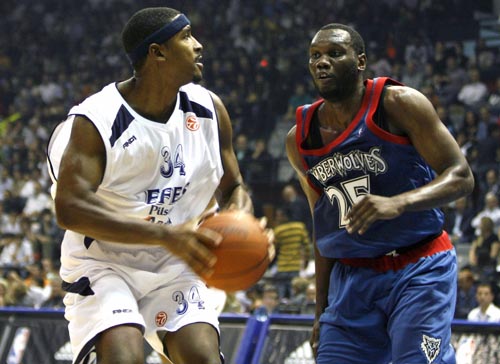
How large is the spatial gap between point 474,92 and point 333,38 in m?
11.3

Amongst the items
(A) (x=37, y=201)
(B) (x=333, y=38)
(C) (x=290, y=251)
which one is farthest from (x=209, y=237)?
(A) (x=37, y=201)

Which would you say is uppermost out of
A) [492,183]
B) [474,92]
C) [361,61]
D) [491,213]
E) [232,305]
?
[361,61]

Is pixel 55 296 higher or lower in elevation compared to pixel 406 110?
lower

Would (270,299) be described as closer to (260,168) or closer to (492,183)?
(492,183)

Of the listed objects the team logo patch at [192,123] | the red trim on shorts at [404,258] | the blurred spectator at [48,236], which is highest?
the team logo patch at [192,123]

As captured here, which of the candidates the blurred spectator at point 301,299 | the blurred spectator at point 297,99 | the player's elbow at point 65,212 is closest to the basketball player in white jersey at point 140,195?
the player's elbow at point 65,212

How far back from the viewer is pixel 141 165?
4520mm

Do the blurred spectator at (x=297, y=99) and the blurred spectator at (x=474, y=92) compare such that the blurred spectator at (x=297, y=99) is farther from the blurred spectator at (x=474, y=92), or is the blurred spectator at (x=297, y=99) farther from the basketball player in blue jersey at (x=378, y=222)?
the basketball player in blue jersey at (x=378, y=222)

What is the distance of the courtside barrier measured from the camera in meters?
7.02

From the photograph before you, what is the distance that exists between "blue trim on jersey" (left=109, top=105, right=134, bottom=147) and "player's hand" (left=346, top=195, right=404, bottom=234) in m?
1.20

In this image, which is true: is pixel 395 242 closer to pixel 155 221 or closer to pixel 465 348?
pixel 155 221

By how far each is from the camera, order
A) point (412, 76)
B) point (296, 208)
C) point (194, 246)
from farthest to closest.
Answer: point (412, 76) → point (296, 208) → point (194, 246)

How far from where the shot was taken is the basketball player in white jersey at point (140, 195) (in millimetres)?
4297

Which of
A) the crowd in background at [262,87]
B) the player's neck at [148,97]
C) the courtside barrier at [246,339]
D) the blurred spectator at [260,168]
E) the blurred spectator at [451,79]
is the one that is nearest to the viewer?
the player's neck at [148,97]
